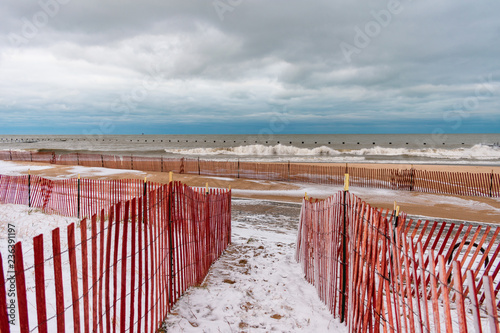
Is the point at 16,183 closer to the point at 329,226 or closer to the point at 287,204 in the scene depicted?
the point at 287,204

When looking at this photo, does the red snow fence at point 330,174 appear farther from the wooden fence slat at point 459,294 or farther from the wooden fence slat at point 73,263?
the wooden fence slat at point 73,263

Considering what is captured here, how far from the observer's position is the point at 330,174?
23.8 meters

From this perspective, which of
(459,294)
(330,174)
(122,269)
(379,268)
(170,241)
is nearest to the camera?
(459,294)

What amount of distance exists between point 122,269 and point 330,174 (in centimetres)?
2190

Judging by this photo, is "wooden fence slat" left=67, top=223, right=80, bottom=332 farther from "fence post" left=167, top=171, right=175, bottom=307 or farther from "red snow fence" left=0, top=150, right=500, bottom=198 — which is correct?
"red snow fence" left=0, top=150, right=500, bottom=198

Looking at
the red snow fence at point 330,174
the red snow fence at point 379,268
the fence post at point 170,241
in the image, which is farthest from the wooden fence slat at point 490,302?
the red snow fence at point 330,174

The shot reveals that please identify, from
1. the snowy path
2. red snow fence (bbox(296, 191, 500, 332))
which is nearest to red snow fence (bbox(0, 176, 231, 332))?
the snowy path

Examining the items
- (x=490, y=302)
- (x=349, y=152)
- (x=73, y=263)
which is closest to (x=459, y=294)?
(x=490, y=302)

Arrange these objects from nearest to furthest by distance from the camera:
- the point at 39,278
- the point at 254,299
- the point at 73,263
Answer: the point at 39,278 < the point at 73,263 < the point at 254,299

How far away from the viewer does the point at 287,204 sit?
1488 centimetres

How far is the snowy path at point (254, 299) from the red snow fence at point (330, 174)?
41.2ft

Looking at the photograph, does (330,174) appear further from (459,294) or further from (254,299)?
(459,294)

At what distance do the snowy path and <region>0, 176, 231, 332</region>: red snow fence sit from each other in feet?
0.91

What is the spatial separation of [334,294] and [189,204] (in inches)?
102
